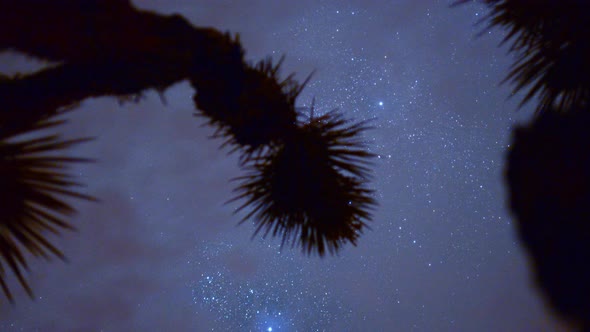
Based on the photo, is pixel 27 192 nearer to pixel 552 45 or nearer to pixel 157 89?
pixel 157 89

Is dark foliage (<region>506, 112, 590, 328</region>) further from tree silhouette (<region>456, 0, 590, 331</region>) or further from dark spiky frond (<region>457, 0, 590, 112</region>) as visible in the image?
dark spiky frond (<region>457, 0, 590, 112</region>)

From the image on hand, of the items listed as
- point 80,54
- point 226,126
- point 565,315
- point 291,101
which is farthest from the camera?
point 291,101

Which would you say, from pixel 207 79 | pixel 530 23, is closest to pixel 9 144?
pixel 207 79

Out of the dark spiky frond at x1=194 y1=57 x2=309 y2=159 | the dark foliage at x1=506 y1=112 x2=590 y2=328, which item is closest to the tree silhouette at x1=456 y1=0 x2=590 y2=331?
the dark foliage at x1=506 y1=112 x2=590 y2=328

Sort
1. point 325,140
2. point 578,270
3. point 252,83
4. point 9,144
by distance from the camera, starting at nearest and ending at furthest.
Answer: point 578,270 → point 9,144 → point 252,83 → point 325,140

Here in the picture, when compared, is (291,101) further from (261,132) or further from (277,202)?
(277,202)
